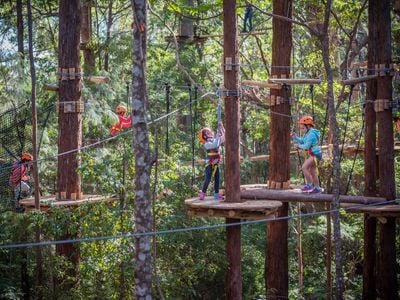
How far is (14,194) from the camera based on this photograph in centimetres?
845

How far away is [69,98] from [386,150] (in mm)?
4469

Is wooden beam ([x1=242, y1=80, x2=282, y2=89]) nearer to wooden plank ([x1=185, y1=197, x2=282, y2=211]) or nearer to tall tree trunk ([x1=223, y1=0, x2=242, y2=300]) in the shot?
tall tree trunk ([x1=223, y1=0, x2=242, y2=300])

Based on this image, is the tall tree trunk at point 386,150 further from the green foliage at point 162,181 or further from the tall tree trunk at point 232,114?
the tall tree trunk at point 232,114

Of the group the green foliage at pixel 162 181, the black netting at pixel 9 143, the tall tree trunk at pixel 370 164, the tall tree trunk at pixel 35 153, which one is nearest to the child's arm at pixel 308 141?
the green foliage at pixel 162 181

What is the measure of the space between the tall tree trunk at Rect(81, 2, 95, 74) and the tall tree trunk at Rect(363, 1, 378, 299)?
5.34 m

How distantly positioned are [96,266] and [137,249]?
209cm

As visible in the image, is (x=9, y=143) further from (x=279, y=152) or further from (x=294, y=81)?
(x=294, y=81)

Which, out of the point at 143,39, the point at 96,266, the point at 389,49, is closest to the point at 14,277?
the point at 96,266

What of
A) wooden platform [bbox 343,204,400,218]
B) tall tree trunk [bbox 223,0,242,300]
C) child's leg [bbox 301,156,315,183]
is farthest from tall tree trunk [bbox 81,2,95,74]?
wooden platform [bbox 343,204,400,218]

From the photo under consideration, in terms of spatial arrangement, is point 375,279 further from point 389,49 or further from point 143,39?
point 143,39

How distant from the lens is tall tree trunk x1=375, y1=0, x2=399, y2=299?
814 centimetres

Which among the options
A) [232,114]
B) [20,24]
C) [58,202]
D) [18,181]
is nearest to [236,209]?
[232,114]

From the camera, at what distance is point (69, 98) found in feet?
26.2

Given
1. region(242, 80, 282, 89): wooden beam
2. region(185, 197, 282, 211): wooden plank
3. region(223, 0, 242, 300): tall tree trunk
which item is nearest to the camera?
region(185, 197, 282, 211): wooden plank
